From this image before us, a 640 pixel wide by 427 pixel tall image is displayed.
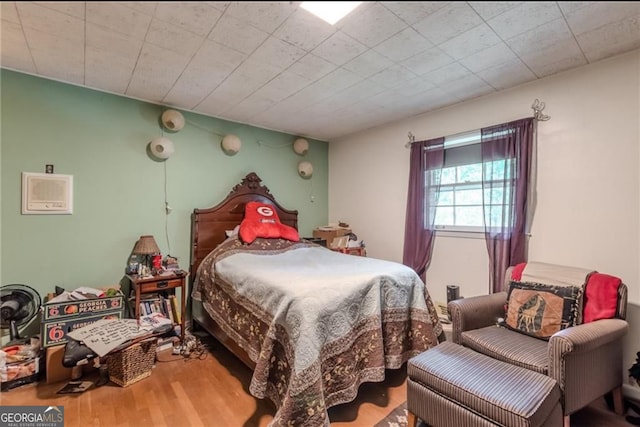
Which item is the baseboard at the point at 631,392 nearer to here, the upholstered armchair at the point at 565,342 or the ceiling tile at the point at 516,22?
the upholstered armchair at the point at 565,342

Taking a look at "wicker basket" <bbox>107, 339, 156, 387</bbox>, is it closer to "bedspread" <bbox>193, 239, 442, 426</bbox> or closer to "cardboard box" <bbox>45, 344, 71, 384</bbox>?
"cardboard box" <bbox>45, 344, 71, 384</bbox>

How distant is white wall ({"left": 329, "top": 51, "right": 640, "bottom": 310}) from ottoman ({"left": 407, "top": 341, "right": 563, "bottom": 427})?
4.11 feet

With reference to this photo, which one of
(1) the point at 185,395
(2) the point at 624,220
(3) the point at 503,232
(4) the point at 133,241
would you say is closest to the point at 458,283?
(3) the point at 503,232

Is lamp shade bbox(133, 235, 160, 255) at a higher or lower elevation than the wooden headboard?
lower

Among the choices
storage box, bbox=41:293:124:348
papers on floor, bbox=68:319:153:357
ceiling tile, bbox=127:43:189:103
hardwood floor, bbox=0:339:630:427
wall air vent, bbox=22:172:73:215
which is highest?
ceiling tile, bbox=127:43:189:103

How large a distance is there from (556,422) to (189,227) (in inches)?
128

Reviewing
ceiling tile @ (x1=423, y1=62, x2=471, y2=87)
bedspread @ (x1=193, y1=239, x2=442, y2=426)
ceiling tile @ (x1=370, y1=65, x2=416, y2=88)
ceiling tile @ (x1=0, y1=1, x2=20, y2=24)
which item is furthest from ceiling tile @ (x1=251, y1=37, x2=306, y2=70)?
bedspread @ (x1=193, y1=239, x2=442, y2=426)

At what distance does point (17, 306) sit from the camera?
2.19 metres

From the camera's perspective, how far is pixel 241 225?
3262mm

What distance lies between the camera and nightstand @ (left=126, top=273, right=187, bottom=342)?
8.20ft

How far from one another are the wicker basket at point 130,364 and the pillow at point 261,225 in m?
1.29

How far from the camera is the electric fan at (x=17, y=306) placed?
7.06 feet

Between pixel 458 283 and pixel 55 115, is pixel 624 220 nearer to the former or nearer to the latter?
pixel 458 283

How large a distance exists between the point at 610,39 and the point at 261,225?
10.3ft
